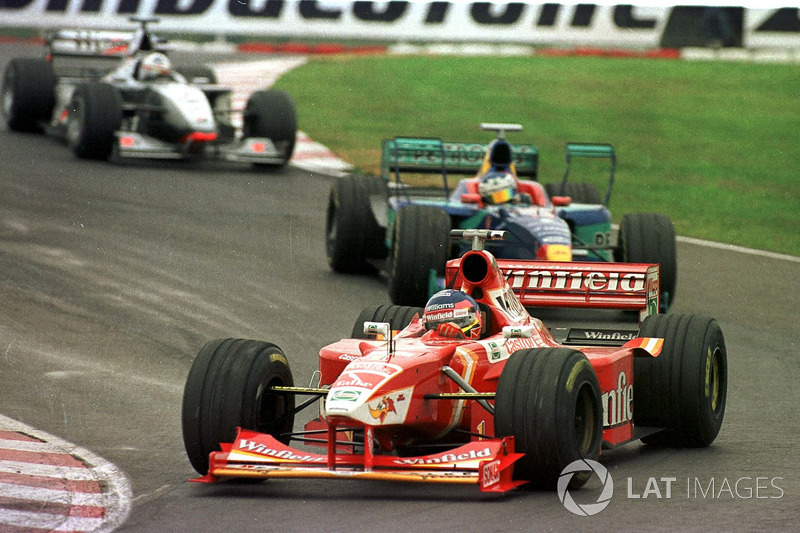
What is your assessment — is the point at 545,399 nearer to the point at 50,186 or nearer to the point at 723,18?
the point at 50,186

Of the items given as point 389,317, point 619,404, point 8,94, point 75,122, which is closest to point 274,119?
point 75,122

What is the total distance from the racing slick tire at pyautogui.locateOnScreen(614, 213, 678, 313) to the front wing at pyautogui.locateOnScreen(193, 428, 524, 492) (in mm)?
7274

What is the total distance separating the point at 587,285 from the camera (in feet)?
35.1

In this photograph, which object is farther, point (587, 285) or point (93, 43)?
point (93, 43)

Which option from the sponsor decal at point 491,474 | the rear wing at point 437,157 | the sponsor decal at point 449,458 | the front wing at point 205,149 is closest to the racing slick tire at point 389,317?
the sponsor decal at point 449,458

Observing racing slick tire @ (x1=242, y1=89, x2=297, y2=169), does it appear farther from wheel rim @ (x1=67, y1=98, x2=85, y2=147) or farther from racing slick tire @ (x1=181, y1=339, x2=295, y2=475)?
racing slick tire @ (x1=181, y1=339, x2=295, y2=475)

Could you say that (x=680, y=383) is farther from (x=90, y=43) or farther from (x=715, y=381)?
(x=90, y=43)

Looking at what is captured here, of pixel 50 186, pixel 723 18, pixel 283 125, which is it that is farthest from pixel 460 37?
pixel 50 186

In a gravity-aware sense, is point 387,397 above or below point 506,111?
above

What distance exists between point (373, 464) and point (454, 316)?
1.39 metres

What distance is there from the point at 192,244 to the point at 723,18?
86.6 feet

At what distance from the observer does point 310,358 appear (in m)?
12.2

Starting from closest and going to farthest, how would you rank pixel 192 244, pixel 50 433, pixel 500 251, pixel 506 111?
pixel 50 433 → pixel 500 251 → pixel 192 244 → pixel 506 111

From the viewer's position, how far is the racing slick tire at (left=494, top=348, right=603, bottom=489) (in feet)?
24.9
